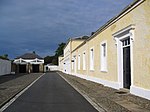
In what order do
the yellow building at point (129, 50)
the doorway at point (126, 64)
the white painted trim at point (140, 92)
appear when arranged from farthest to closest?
1. the doorway at point (126, 64)
2. the yellow building at point (129, 50)
3. the white painted trim at point (140, 92)

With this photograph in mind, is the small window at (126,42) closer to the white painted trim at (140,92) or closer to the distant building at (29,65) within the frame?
the white painted trim at (140,92)

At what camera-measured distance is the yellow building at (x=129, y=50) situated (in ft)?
37.5

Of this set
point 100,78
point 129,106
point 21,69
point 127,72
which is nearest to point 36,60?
point 21,69

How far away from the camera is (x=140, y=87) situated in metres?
12.0

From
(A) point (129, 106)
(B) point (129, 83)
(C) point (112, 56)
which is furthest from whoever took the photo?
(C) point (112, 56)

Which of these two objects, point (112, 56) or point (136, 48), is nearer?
point (136, 48)

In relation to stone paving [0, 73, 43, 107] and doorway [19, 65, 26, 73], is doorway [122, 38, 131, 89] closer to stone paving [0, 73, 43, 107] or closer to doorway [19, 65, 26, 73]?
stone paving [0, 73, 43, 107]

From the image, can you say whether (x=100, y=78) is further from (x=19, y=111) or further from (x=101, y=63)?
(x=19, y=111)

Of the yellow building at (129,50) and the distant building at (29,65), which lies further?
the distant building at (29,65)

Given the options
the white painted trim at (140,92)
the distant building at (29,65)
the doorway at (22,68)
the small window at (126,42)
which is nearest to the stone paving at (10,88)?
the white painted trim at (140,92)

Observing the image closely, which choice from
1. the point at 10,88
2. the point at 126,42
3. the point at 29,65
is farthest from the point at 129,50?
the point at 29,65

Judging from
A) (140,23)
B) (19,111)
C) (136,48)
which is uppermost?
(140,23)

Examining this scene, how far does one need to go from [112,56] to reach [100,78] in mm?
4560

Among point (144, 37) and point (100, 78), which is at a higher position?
point (144, 37)
